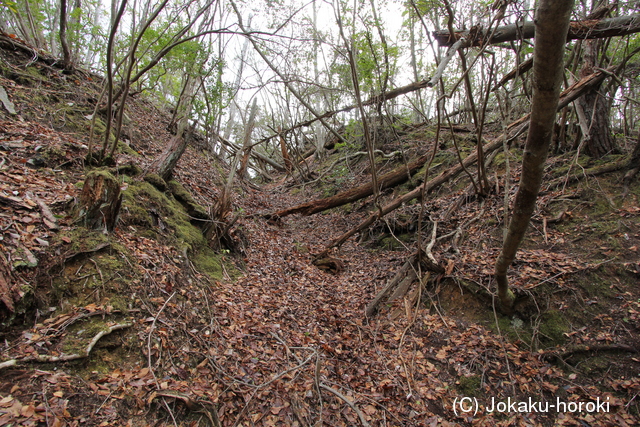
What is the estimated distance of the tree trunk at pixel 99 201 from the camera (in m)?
3.59

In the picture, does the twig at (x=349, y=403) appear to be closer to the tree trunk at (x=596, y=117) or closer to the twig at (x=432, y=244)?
the twig at (x=432, y=244)

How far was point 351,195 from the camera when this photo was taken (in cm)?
852

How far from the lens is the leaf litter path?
301cm

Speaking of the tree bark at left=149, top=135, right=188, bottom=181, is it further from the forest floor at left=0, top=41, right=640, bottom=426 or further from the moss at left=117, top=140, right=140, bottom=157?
the moss at left=117, top=140, right=140, bottom=157

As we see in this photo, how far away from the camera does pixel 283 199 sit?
37.9 feet

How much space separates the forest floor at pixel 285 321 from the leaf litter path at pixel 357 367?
2cm

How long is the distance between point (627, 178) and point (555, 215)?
1199mm

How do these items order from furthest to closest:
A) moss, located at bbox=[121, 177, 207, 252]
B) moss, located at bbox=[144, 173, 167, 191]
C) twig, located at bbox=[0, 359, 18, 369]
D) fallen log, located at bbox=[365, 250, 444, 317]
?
moss, located at bbox=[144, 173, 167, 191], fallen log, located at bbox=[365, 250, 444, 317], moss, located at bbox=[121, 177, 207, 252], twig, located at bbox=[0, 359, 18, 369]

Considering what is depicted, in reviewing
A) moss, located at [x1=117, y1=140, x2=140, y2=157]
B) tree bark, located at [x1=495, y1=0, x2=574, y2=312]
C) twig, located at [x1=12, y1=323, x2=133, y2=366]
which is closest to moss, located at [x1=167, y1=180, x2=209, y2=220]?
moss, located at [x1=117, y1=140, x2=140, y2=157]

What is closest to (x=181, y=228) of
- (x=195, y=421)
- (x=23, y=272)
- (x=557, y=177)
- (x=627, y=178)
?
(x=23, y=272)

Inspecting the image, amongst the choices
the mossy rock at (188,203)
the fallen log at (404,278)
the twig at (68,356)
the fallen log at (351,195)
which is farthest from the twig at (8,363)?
the fallen log at (351,195)

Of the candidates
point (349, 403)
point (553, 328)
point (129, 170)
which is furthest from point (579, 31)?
point (129, 170)

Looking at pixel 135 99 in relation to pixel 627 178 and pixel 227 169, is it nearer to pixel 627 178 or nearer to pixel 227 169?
pixel 227 169

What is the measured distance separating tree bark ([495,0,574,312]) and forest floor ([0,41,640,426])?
72.8 inches
